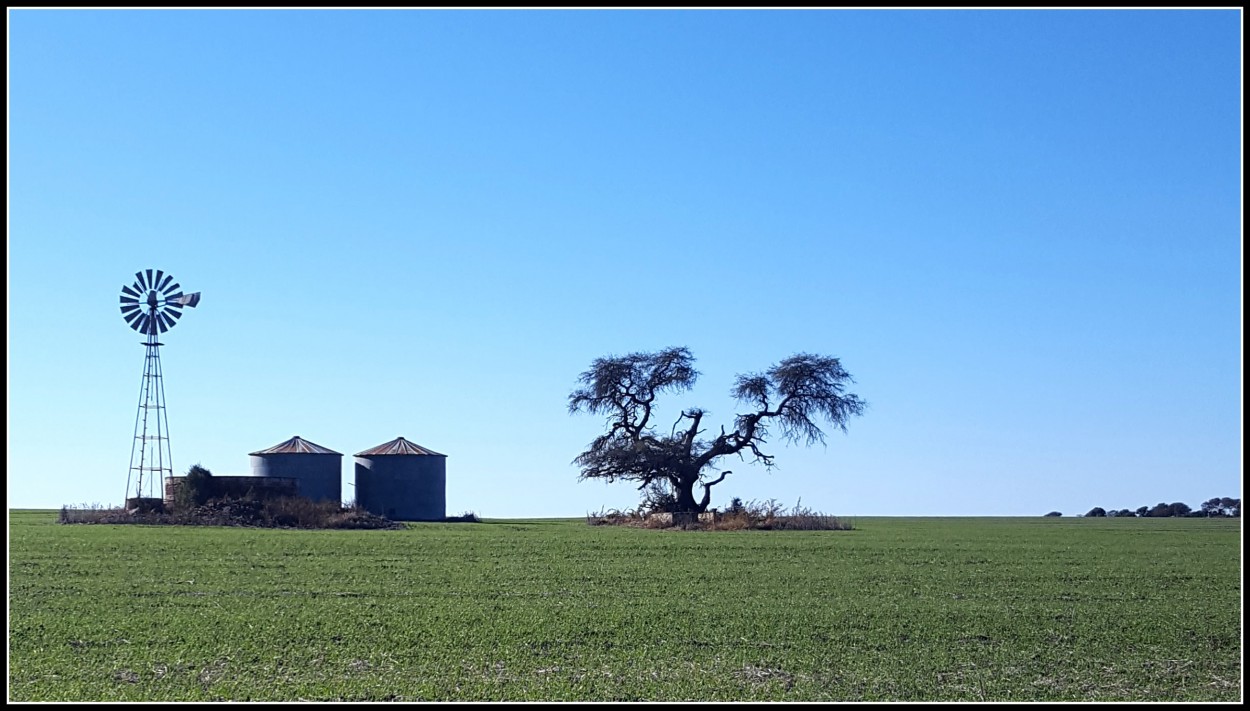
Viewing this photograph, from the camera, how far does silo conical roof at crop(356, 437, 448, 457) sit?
60.2 meters

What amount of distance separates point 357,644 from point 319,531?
26.1 m

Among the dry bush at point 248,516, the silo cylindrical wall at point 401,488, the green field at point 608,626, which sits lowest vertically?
the green field at point 608,626

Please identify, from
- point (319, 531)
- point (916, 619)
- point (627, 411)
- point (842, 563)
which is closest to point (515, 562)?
point (842, 563)

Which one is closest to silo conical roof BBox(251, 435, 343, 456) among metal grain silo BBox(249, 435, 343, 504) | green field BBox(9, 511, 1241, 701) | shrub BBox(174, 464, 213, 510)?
metal grain silo BBox(249, 435, 343, 504)

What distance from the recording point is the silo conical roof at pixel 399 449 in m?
60.2

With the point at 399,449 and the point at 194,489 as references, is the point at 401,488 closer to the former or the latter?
the point at 399,449

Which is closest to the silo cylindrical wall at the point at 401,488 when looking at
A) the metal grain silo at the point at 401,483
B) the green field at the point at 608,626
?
the metal grain silo at the point at 401,483

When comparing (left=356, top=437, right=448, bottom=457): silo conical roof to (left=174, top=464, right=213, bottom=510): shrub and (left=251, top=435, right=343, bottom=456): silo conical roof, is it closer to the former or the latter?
(left=251, top=435, right=343, bottom=456): silo conical roof

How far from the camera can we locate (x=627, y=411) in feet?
189

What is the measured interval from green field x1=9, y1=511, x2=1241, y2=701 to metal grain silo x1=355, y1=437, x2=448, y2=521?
98.0ft

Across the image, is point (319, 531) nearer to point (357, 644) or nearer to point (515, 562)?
point (515, 562)

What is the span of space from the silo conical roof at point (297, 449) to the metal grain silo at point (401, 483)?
2363 millimetres

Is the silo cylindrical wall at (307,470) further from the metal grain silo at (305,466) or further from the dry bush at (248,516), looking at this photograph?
the dry bush at (248,516)

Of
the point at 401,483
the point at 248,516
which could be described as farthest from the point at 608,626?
the point at 401,483
